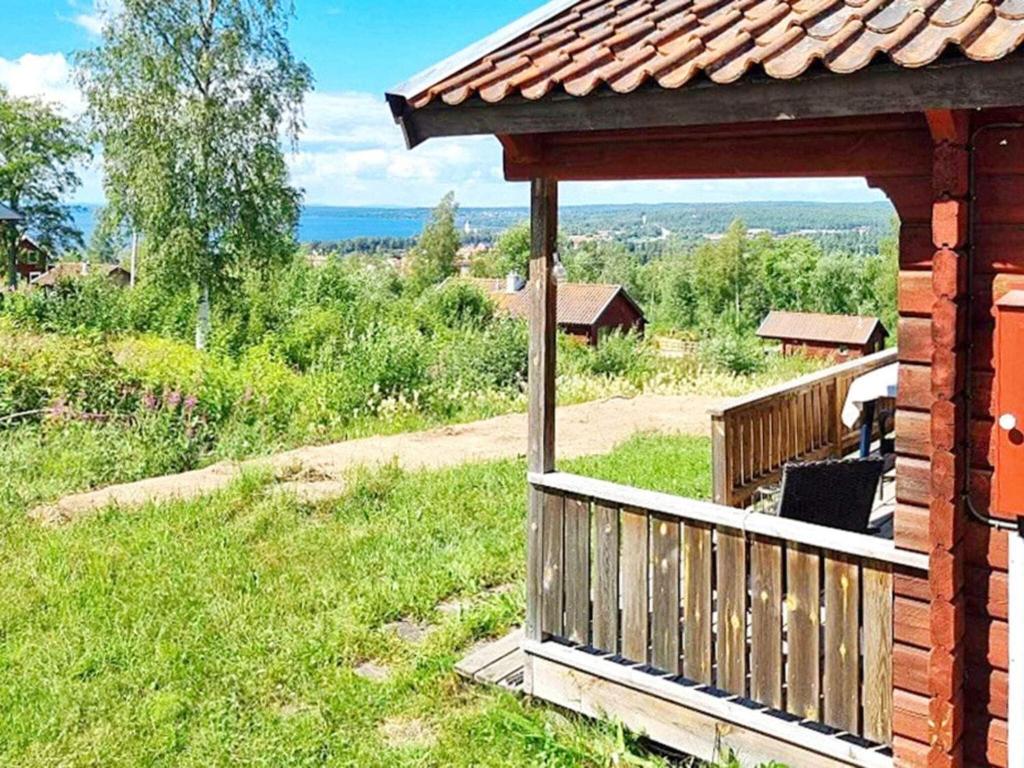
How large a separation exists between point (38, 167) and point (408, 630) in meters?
40.3

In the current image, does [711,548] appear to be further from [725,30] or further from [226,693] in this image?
[226,693]

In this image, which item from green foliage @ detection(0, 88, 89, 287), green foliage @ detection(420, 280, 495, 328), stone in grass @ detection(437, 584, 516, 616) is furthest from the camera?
green foliage @ detection(0, 88, 89, 287)

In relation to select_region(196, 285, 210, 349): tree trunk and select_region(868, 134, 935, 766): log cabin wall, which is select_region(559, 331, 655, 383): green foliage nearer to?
select_region(196, 285, 210, 349): tree trunk

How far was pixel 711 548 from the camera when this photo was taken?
11.3ft

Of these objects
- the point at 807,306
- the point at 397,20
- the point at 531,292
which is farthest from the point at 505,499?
the point at 397,20

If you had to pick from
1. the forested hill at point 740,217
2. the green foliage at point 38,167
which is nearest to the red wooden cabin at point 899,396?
the forested hill at point 740,217

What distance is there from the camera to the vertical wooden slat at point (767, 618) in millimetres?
3264

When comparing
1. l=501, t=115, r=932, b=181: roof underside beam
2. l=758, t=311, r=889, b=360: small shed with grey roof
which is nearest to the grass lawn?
l=501, t=115, r=932, b=181: roof underside beam

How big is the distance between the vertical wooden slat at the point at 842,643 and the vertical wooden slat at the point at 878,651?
0.04 meters

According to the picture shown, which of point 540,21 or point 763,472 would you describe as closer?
point 540,21

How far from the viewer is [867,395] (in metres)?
5.97

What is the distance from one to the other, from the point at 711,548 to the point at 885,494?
3.35 m

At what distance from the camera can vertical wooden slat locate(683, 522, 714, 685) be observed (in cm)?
345

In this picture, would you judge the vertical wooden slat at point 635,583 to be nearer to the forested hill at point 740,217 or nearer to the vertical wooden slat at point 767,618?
the vertical wooden slat at point 767,618
